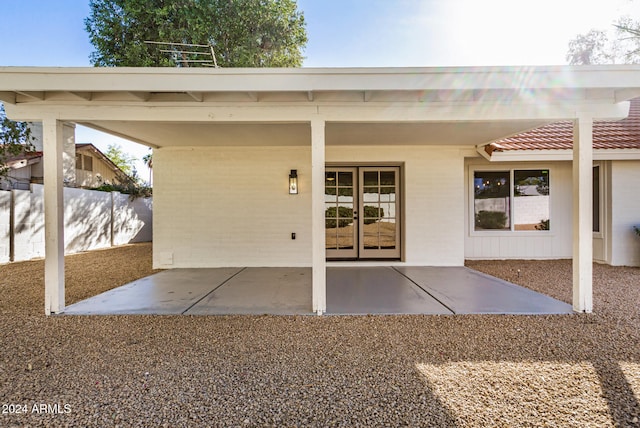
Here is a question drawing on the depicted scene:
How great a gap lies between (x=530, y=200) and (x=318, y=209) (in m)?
6.50

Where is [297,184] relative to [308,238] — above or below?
above

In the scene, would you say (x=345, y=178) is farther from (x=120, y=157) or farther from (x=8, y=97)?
(x=120, y=157)

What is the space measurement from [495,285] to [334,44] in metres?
12.6

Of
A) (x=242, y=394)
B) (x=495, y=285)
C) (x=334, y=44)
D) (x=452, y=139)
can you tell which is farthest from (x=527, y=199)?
(x=334, y=44)

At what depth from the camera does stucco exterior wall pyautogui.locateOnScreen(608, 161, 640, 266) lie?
7191 mm

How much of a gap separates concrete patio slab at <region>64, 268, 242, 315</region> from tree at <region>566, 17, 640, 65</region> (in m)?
23.5

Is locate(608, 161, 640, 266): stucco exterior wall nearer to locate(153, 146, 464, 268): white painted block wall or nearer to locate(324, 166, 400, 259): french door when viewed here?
locate(153, 146, 464, 268): white painted block wall

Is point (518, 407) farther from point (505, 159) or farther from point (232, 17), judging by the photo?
point (232, 17)

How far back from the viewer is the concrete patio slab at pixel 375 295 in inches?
171

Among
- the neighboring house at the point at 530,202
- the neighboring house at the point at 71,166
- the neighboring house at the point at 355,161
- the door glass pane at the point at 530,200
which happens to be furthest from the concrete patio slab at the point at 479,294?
the neighboring house at the point at 71,166

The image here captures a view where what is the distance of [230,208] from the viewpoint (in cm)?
738

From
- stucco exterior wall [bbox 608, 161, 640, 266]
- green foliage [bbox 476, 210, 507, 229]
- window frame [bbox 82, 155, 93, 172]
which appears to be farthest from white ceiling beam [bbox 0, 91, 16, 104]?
window frame [bbox 82, 155, 93, 172]

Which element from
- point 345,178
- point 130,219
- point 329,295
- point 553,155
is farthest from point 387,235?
point 130,219

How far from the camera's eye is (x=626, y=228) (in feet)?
23.7
